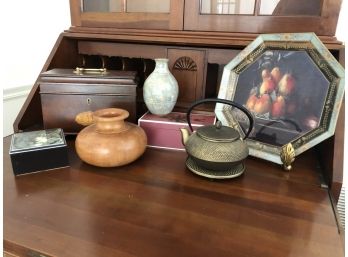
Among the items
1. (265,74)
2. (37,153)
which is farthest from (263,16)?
(37,153)

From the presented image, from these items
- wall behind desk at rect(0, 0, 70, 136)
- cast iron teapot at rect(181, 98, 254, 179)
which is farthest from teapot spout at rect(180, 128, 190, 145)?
wall behind desk at rect(0, 0, 70, 136)

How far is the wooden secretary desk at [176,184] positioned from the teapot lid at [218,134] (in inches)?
3.7

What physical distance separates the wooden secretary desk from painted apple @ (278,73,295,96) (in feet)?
0.39

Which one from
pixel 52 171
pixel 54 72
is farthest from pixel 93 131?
pixel 54 72

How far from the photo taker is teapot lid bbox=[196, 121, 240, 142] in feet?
2.00

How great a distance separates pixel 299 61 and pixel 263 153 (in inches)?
9.2

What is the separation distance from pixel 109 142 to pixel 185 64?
0.35m

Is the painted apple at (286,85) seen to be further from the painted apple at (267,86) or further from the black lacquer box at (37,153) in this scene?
the black lacquer box at (37,153)

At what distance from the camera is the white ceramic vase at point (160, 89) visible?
0.76 metres

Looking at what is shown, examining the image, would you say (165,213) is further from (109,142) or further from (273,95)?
(273,95)

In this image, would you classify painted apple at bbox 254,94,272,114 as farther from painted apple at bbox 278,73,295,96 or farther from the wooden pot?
the wooden pot

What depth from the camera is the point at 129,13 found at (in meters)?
0.88

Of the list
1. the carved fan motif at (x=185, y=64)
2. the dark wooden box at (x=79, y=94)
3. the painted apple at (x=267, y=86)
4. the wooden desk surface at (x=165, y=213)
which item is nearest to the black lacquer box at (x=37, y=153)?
the wooden desk surface at (x=165, y=213)

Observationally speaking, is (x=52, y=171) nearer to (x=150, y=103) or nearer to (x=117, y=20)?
(x=150, y=103)
